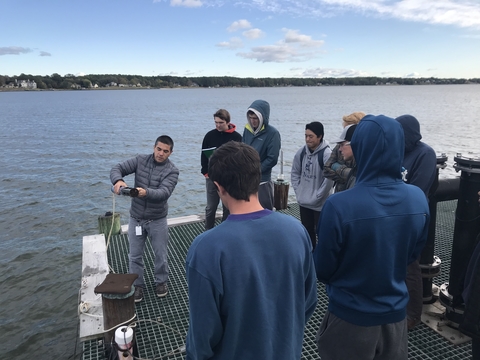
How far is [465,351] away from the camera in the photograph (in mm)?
3381

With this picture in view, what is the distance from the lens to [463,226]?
338 centimetres

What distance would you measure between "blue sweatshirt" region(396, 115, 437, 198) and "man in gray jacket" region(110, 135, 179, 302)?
248 centimetres

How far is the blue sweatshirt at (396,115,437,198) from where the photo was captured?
3168mm

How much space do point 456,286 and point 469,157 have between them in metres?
1.21

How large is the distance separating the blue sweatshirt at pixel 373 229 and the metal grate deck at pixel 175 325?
1632mm

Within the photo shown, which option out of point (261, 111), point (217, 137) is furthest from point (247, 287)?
point (217, 137)

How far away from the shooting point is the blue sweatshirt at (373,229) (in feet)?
6.54

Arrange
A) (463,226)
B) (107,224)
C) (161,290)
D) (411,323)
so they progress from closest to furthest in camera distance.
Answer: (463,226) → (411,323) → (161,290) → (107,224)

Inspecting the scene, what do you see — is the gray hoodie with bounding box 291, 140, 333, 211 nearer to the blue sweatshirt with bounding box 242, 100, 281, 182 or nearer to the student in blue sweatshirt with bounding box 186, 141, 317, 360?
the blue sweatshirt with bounding box 242, 100, 281, 182

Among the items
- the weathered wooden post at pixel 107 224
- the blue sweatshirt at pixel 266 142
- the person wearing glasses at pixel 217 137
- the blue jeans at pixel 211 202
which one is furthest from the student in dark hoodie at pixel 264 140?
the weathered wooden post at pixel 107 224

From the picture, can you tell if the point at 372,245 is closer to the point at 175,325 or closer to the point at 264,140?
the point at 175,325

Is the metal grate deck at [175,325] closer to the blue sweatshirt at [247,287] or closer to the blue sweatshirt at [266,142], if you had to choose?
the blue sweatshirt at [266,142]

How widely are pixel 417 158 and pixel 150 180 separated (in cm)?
281

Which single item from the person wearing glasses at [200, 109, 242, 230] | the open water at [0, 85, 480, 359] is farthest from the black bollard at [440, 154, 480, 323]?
the person wearing glasses at [200, 109, 242, 230]
